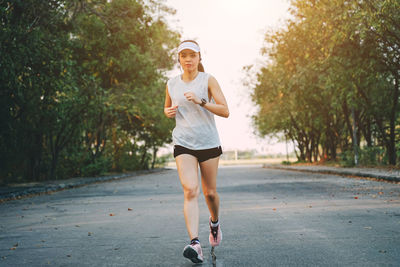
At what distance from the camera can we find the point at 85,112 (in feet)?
73.3

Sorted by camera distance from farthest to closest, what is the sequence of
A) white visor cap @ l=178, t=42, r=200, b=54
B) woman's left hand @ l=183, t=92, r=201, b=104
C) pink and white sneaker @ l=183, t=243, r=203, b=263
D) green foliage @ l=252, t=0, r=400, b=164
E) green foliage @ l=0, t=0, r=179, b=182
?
green foliage @ l=252, t=0, r=400, b=164 → green foliage @ l=0, t=0, r=179, b=182 → white visor cap @ l=178, t=42, r=200, b=54 → woman's left hand @ l=183, t=92, r=201, b=104 → pink and white sneaker @ l=183, t=243, r=203, b=263

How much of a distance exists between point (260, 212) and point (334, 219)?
1.58 meters

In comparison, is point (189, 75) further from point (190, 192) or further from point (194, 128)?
point (190, 192)

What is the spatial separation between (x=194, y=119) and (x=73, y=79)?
14.7 m

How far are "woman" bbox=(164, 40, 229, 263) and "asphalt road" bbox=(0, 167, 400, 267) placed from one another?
65 centimetres

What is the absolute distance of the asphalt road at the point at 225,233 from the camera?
5141 millimetres

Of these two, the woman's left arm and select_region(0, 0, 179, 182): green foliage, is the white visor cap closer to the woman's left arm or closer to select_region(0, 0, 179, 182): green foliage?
the woman's left arm

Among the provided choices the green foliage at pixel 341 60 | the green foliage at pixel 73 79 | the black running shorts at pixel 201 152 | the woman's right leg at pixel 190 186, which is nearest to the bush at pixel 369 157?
the green foliage at pixel 341 60

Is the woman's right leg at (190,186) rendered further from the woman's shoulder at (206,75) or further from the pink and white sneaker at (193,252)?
the woman's shoulder at (206,75)

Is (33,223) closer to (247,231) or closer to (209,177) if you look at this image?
(247,231)

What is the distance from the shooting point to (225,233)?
22.2 ft

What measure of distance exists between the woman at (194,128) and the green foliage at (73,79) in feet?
30.3

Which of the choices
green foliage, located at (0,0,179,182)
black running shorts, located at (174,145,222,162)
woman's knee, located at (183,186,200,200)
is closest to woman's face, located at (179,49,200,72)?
black running shorts, located at (174,145,222,162)

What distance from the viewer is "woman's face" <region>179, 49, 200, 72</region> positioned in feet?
A: 16.5
